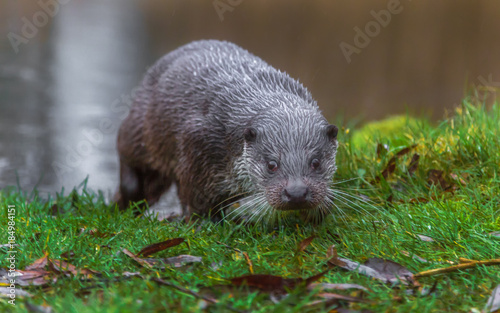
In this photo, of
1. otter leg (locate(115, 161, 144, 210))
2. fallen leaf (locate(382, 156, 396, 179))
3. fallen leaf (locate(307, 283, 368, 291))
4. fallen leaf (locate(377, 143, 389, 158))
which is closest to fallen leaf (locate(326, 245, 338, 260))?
fallen leaf (locate(307, 283, 368, 291))

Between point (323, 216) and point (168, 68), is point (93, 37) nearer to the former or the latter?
point (168, 68)

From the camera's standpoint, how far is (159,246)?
9.60 ft

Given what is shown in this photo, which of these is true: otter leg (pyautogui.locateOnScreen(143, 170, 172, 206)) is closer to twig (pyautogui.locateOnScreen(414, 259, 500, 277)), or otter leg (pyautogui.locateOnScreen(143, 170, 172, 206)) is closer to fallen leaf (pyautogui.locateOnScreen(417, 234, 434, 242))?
fallen leaf (pyautogui.locateOnScreen(417, 234, 434, 242))

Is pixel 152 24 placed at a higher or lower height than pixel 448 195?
higher

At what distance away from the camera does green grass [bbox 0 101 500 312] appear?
2.32 m

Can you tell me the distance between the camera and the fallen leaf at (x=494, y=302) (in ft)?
7.51

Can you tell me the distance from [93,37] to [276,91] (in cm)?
1377

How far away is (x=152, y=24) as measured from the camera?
55.6 ft

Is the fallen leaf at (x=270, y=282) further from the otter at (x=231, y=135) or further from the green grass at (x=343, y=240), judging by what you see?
the otter at (x=231, y=135)

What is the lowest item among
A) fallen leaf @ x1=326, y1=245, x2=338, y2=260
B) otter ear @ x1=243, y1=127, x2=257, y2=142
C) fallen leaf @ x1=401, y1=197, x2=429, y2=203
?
fallen leaf @ x1=326, y1=245, x2=338, y2=260

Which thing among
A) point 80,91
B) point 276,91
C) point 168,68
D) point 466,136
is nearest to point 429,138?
point 466,136

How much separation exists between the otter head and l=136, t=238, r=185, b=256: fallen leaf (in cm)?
57

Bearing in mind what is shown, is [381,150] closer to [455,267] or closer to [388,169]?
[388,169]

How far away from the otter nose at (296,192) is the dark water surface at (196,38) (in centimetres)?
364
